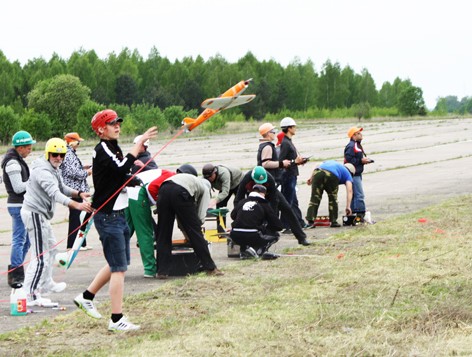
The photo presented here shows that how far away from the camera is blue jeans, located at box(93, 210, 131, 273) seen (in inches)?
365

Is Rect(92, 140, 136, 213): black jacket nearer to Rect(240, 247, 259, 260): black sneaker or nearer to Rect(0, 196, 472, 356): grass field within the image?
Rect(0, 196, 472, 356): grass field

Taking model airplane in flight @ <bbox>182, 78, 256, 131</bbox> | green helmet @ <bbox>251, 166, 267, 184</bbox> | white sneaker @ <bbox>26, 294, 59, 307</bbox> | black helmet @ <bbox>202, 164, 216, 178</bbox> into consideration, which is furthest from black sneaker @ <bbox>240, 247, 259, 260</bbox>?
model airplane in flight @ <bbox>182, 78, 256, 131</bbox>

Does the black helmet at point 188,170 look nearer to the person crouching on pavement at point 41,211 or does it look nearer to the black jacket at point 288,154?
the person crouching on pavement at point 41,211

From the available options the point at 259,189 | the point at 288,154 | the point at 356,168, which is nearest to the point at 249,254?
the point at 259,189

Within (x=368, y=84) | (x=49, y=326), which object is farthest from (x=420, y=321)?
(x=368, y=84)

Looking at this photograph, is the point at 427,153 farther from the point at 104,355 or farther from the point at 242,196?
the point at 104,355

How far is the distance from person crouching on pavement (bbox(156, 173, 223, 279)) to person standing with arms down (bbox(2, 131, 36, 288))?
66.1 inches

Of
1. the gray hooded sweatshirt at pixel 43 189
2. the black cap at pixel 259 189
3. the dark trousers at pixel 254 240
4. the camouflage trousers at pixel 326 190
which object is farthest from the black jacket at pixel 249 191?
the gray hooded sweatshirt at pixel 43 189

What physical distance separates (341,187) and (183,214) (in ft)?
45.5

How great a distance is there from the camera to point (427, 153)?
4116 cm

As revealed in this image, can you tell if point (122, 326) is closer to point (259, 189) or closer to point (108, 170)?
point (108, 170)

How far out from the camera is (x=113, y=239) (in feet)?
30.4

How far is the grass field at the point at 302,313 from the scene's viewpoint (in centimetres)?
816

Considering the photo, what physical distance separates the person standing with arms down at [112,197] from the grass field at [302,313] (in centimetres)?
38
